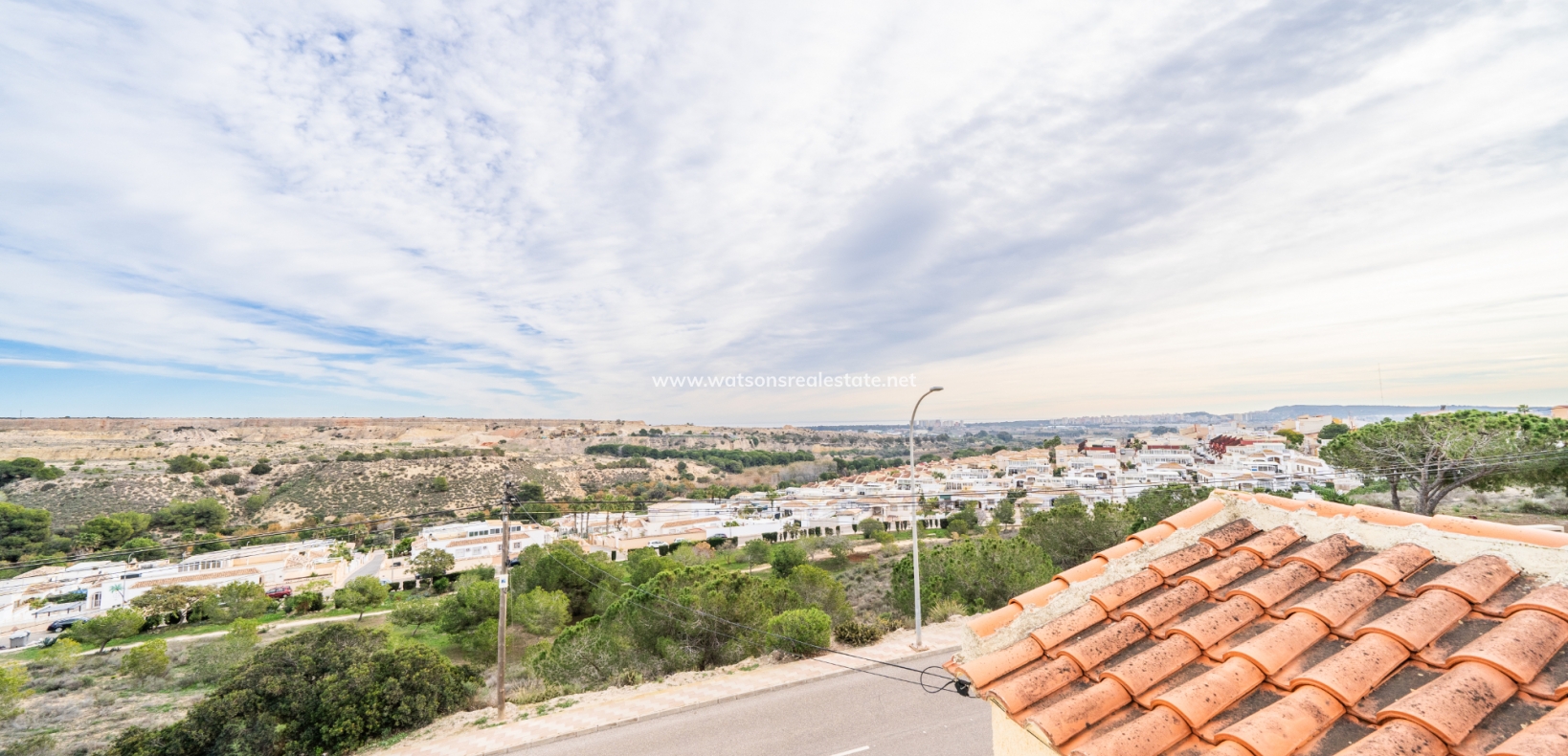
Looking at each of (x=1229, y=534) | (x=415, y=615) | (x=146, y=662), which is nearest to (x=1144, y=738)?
(x=1229, y=534)

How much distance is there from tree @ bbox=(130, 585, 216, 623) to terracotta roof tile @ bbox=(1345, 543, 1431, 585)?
44210mm

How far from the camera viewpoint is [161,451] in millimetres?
66625

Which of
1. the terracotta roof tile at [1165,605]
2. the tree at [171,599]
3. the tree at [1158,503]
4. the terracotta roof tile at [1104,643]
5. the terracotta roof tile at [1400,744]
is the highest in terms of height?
the terracotta roof tile at [1165,605]

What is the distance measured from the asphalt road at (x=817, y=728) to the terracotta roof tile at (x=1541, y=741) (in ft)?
28.1

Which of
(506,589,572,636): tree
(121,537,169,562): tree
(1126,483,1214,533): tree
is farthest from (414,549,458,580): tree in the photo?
(1126,483,1214,533): tree

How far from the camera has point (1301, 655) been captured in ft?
7.32

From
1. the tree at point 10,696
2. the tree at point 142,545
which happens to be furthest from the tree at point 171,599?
the tree at point 10,696

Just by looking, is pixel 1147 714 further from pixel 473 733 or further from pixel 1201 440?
pixel 1201 440

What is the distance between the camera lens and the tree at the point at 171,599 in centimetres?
2875

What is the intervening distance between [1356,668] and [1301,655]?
24 cm

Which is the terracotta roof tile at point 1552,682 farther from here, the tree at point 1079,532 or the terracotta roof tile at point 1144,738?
the tree at point 1079,532

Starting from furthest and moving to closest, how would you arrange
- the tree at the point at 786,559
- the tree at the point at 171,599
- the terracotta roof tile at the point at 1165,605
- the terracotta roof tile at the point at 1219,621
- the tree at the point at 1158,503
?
the tree at the point at 786,559 < the tree at the point at 171,599 < the tree at the point at 1158,503 < the terracotta roof tile at the point at 1165,605 < the terracotta roof tile at the point at 1219,621

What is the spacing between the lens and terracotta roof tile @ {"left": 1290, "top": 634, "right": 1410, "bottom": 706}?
1910mm

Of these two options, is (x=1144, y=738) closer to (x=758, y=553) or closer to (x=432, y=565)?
(x=758, y=553)
